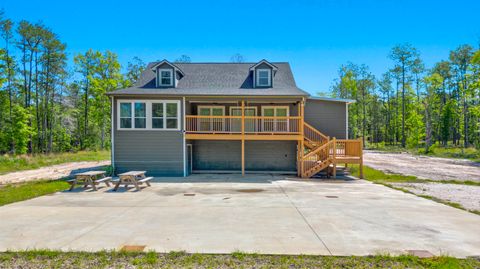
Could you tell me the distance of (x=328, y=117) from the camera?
16.6m

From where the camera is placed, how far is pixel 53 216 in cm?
695

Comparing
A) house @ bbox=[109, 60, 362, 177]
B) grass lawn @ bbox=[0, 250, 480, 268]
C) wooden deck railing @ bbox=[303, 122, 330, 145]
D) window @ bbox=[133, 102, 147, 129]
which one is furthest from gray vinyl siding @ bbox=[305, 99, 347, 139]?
grass lawn @ bbox=[0, 250, 480, 268]

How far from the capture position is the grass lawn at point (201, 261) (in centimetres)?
412

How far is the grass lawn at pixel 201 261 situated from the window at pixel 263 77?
13.5 m

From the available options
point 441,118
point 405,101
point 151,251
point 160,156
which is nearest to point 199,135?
point 160,156

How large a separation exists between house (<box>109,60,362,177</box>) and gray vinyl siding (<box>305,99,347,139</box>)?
2.2 inches

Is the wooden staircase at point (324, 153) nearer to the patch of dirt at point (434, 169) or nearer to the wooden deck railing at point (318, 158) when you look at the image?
the wooden deck railing at point (318, 158)

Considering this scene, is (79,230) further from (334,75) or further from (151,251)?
(334,75)

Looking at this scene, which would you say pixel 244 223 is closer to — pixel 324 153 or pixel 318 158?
pixel 324 153

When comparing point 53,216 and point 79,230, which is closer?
point 79,230

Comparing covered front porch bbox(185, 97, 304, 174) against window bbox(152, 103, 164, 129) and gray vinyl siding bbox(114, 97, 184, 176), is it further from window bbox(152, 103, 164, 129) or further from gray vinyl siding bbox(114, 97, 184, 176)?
window bbox(152, 103, 164, 129)

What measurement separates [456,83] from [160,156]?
2087 inches

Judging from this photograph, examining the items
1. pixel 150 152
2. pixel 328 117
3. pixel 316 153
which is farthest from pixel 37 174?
pixel 328 117

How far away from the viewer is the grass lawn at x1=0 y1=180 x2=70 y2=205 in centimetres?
914
